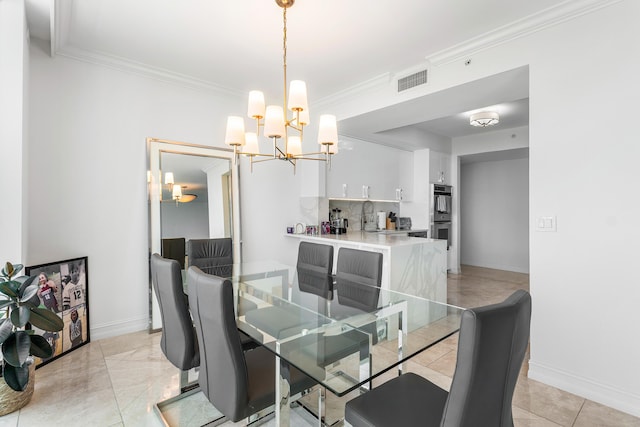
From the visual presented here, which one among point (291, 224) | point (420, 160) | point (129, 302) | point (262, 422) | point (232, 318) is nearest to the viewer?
point (232, 318)

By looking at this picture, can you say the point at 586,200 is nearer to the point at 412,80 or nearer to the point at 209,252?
the point at 412,80

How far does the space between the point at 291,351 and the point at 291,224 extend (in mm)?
3283

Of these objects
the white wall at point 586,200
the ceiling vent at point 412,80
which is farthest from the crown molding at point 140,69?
the white wall at point 586,200

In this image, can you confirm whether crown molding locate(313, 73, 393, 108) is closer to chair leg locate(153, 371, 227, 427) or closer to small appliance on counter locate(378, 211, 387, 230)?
small appliance on counter locate(378, 211, 387, 230)

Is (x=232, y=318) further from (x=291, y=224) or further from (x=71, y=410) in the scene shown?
(x=291, y=224)

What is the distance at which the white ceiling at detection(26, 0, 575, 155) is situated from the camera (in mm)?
2354

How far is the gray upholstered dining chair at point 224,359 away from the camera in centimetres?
126

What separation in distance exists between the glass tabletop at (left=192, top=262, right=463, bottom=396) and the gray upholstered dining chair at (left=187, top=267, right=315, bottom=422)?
0.61 feet

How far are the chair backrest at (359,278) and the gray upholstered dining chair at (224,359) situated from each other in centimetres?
72

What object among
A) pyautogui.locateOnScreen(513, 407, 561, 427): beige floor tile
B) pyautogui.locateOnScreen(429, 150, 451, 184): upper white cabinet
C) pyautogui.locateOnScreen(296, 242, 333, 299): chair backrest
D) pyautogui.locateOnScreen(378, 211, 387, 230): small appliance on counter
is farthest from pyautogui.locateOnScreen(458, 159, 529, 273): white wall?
pyautogui.locateOnScreen(513, 407, 561, 427): beige floor tile

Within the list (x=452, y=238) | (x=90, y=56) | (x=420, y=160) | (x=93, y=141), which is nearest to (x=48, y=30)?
(x=90, y=56)

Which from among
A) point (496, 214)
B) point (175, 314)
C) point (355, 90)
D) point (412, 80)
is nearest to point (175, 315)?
point (175, 314)

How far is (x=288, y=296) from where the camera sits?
7.21ft

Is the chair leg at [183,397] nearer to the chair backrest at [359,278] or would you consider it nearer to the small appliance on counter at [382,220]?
the chair backrest at [359,278]
